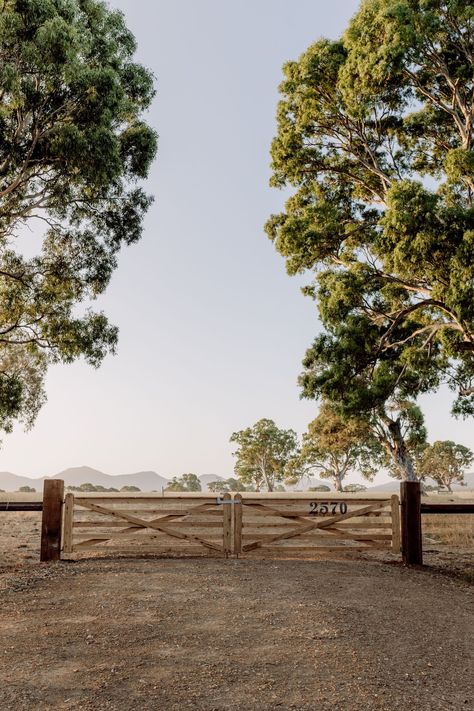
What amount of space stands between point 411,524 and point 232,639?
6.93 metres

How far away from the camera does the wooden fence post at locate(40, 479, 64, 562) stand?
1184 cm

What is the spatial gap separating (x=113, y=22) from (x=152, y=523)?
1424 cm

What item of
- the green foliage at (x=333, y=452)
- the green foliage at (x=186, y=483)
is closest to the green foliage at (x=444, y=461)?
the green foliage at (x=333, y=452)

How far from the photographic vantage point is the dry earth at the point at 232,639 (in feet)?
16.0

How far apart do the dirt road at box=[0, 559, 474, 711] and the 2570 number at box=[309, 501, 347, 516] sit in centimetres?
234

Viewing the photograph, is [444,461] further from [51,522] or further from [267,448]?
[51,522]

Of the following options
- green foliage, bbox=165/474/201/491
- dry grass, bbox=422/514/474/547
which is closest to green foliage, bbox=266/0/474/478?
dry grass, bbox=422/514/474/547

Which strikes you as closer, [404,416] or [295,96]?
[295,96]

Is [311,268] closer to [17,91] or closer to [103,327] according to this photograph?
[103,327]

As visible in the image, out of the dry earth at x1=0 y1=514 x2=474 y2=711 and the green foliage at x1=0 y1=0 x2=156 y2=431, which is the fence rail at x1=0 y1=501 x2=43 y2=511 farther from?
the green foliage at x1=0 y1=0 x2=156 y2=431

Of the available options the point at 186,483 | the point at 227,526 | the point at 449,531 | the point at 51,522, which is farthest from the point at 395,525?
the point at 186,483

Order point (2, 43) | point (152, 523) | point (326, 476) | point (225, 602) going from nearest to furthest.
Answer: point (225, 602) → point (152, 523) → point (2, 43) → point (326, 476)

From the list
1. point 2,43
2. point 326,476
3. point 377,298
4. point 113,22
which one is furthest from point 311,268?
point 326,476

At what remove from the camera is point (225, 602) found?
810cm
